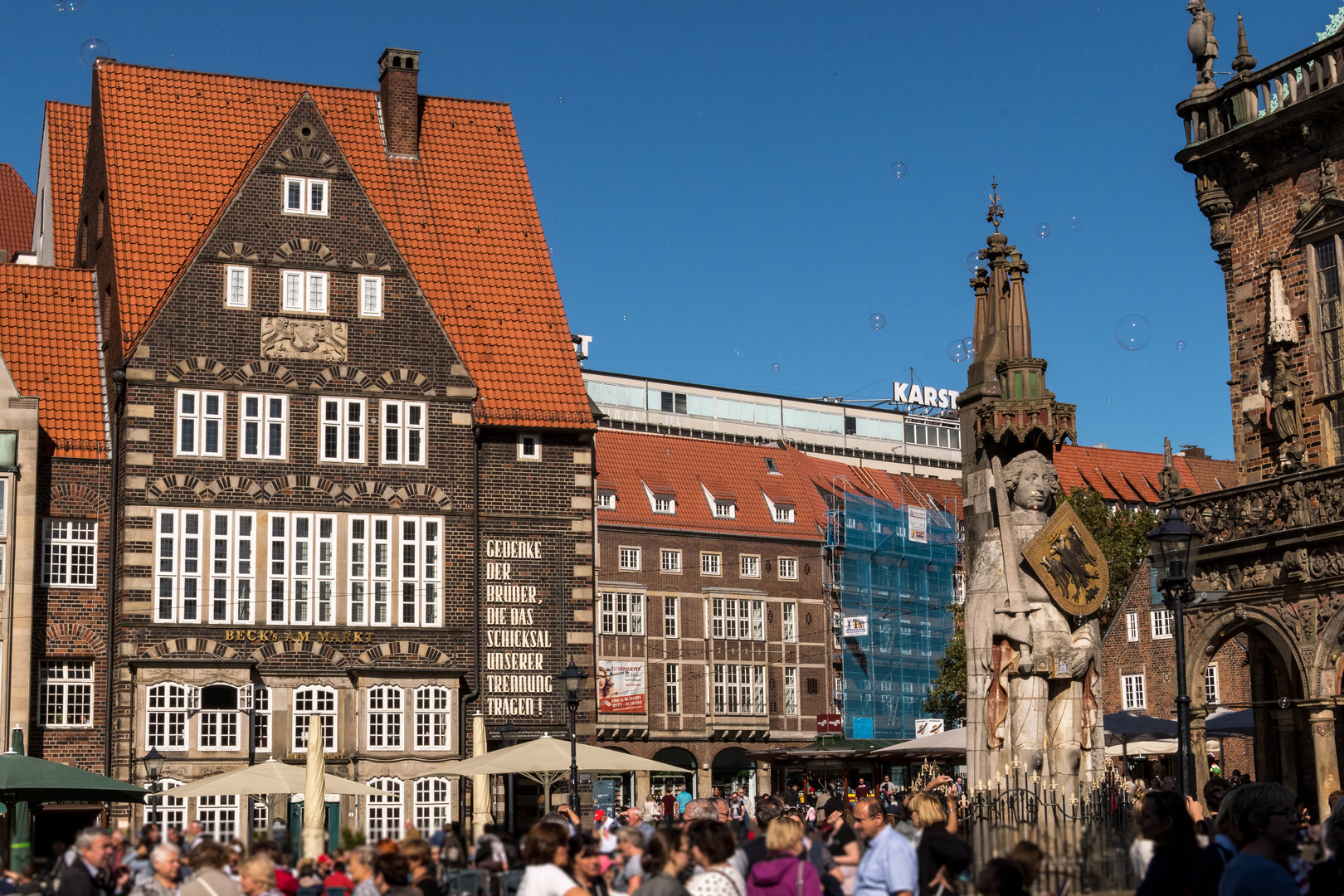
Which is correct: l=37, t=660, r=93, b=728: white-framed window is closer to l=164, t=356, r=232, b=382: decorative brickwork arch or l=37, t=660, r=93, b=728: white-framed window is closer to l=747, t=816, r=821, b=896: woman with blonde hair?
l=164, t=356, r=232, b=382: decorative brickwork arch

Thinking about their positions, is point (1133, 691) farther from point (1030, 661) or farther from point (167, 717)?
point (1030, 661)

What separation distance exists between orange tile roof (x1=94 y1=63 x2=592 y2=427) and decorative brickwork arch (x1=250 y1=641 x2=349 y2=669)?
6.45m

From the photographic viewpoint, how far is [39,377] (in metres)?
39.1

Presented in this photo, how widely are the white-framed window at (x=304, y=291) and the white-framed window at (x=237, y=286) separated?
0.75 m

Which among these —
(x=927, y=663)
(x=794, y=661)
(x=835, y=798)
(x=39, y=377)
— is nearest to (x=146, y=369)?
(x=39, y=377)

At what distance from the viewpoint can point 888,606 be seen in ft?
246

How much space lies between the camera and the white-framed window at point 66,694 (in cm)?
3656

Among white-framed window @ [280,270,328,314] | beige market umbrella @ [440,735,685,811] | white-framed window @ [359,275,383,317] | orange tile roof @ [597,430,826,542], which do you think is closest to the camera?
beige market umbrella @ [440,735,685,811]


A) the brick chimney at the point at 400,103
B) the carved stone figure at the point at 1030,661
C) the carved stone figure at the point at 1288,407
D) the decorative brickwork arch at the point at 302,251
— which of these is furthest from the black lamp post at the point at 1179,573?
the brick chimney at the point at 400,103

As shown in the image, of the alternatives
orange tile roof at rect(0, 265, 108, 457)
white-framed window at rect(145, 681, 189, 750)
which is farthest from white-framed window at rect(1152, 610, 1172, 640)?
orange tile roof at rect(0, 265, 108, 457)

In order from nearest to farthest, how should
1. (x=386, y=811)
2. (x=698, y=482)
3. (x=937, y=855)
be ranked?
(x=937, y=855), (x=386, y=811), (x=698, y=482)

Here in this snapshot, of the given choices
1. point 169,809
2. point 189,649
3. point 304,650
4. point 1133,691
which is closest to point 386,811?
point 304,650

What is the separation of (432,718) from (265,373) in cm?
846

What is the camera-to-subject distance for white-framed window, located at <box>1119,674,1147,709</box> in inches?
2399
